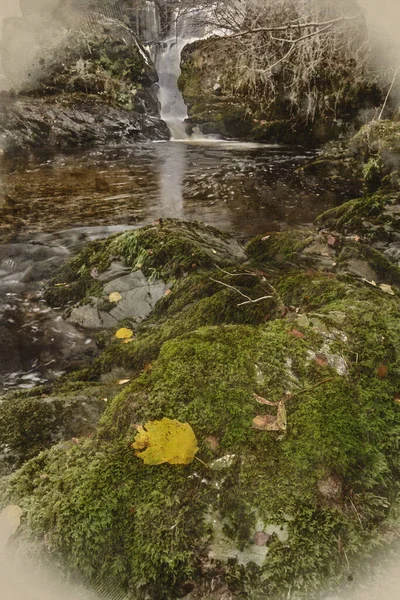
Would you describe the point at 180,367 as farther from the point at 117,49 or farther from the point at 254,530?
the point at 117,49

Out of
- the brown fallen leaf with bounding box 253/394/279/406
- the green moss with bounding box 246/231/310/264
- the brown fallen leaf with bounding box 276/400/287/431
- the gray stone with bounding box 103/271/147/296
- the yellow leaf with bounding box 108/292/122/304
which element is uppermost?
the brown fallen leaf with bounding box 253/394/279/406

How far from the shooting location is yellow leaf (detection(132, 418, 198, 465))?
6.07ft

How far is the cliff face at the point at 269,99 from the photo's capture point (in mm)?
14016

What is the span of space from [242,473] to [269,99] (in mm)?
17538

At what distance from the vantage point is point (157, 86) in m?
21.1

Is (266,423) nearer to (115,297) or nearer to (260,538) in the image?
(260,538)

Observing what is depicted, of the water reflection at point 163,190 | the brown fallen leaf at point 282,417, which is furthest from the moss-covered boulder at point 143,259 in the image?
the brown fallen leaf at point 282,417

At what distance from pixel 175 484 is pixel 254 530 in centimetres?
38

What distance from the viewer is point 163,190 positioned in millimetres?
10727

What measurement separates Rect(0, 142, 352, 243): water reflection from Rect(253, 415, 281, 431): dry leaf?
612cm

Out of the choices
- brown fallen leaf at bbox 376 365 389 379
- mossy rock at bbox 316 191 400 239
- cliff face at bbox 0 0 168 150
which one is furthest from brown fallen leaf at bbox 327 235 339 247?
cliff face at bbox 0 0 168 150

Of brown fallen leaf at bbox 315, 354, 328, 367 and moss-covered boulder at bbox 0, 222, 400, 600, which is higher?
brown fallen leaf at bbox 315, 354, 328, 367

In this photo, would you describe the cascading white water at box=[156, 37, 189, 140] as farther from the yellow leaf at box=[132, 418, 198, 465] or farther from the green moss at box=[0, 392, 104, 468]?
the yellow leaf at box=[132, 418, 198, 465]

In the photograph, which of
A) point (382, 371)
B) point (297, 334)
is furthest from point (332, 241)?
point (382, 371)
